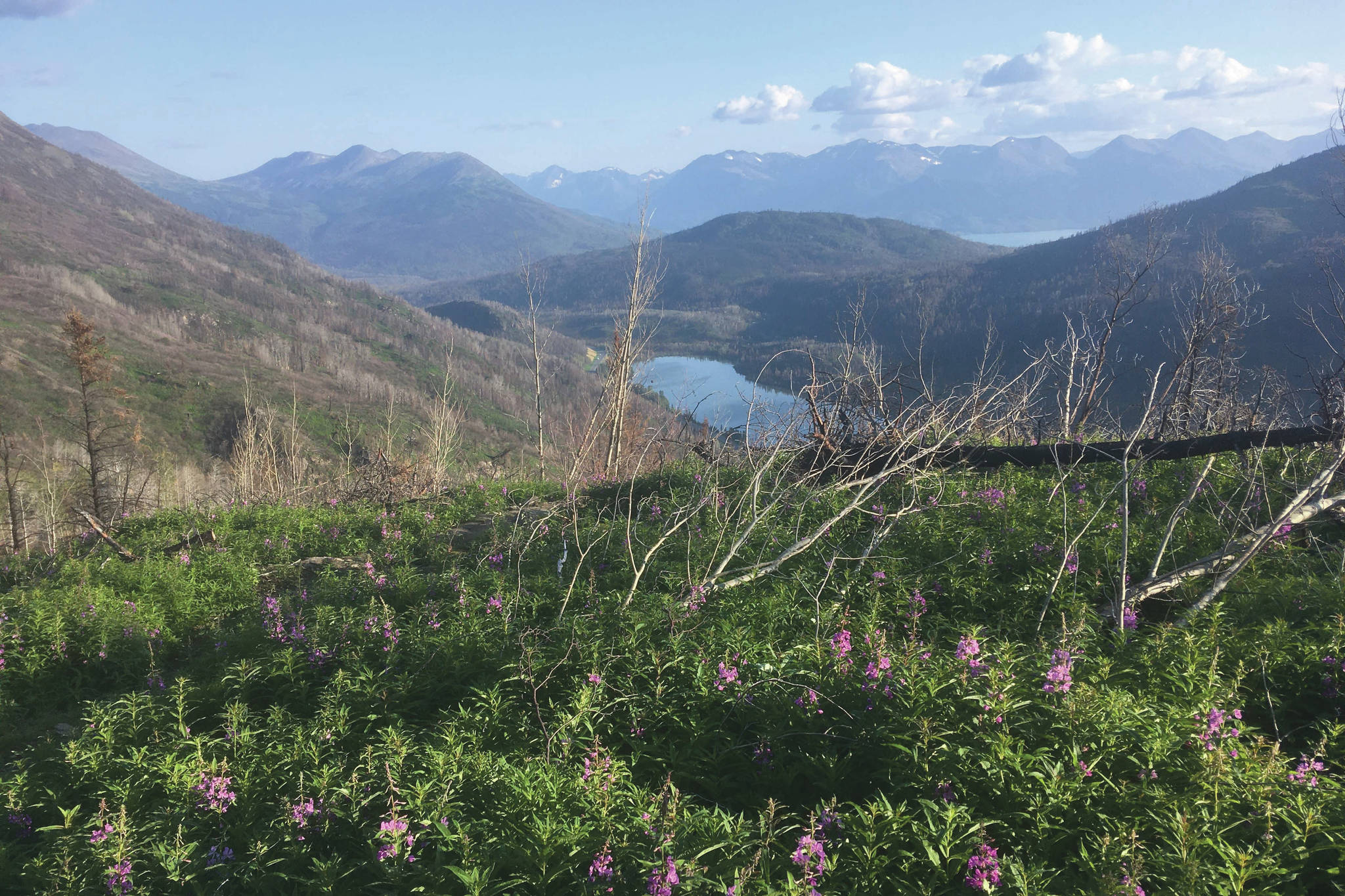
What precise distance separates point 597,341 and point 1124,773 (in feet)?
434

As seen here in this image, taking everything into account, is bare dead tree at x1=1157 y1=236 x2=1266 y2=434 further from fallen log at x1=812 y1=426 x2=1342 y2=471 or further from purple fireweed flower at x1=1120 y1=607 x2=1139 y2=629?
purple fireweed flower at x1=1120 y1=607 x2=1139 y2=629

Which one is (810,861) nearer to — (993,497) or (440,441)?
(993,497)

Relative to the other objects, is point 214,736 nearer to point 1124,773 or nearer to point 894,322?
point 1124,773

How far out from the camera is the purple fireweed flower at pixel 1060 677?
2631 mm

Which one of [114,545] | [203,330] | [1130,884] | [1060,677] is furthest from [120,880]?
[203,330]

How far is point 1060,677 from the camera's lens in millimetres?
2639

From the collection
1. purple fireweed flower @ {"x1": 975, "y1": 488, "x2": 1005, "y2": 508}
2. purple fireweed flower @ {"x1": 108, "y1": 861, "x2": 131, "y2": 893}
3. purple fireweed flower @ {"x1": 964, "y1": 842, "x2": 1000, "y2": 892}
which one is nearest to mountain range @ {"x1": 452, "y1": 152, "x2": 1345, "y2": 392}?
purple fireweed flower @ {"x1": 975, "y1": 488, "x2": 1005, "y2": 508}

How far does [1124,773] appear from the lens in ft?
8.10

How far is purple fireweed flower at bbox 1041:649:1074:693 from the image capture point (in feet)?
8.63

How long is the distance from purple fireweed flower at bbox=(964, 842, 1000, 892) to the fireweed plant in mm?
19

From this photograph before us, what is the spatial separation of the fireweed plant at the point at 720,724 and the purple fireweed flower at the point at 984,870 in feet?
0.06

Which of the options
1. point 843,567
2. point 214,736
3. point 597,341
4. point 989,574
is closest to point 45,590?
point 214,736

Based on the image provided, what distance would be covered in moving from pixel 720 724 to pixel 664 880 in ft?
3.88

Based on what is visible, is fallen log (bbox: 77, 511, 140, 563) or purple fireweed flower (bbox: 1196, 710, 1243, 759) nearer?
purple fireweed flower (bbox: 1196, 710, 1243, 759)
